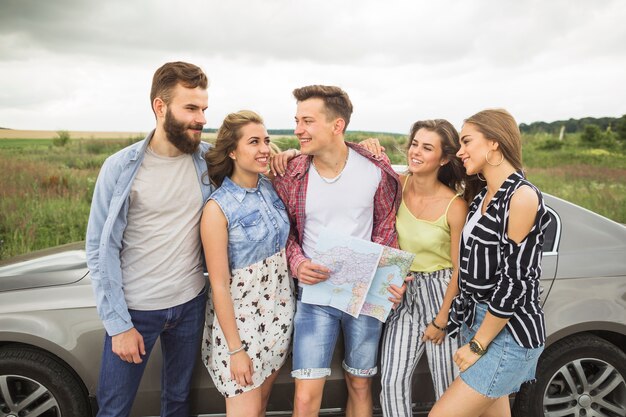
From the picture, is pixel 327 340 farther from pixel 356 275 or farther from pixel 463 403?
pixel 463 403

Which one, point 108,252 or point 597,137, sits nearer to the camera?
point 108,252

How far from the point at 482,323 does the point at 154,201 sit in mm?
1473

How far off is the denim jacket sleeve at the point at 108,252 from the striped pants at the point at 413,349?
122 centimetres

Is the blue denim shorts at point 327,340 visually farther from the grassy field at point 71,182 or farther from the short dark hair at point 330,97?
the grassy field at point 71,182

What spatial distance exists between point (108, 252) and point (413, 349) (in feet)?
4.78

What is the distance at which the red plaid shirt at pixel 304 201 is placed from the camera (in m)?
2.39

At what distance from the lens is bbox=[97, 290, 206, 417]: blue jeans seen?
7.04 ft

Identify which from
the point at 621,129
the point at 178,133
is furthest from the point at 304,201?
the point at 621,129

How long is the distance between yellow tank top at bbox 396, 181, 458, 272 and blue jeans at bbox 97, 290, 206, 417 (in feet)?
3.37

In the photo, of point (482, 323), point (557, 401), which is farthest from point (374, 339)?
point (557, 401)

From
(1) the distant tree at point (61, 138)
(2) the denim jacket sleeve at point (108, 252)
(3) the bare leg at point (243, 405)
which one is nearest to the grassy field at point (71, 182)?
(1) the distant tree at point (61, 138)

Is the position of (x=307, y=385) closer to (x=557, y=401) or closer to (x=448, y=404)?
(x=448, y=404)

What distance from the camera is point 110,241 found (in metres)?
2.03

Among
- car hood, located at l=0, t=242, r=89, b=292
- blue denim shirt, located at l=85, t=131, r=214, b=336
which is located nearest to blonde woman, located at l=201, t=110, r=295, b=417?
blue denim shirt, located at l=85, t=131, r=214, b=336
